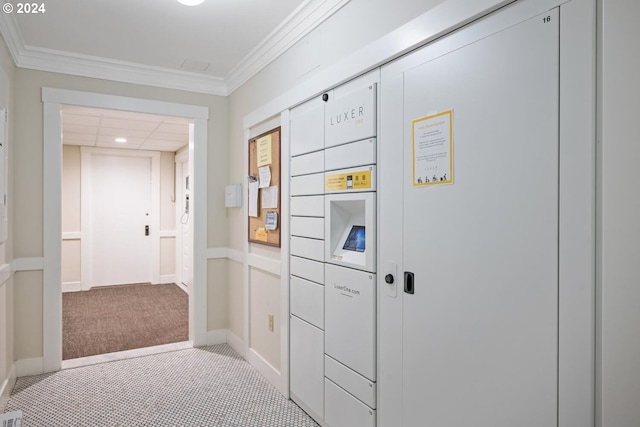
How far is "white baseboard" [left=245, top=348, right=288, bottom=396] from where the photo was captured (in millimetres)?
2826

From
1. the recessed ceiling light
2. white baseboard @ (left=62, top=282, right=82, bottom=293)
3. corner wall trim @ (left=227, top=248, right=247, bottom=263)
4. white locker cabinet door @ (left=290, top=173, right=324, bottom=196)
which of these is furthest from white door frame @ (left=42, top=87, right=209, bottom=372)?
white baseboard @ (left=62, top=282, right=82, bottom=293)

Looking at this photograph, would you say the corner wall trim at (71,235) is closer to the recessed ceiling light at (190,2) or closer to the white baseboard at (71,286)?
the white baseboard at (71,286)

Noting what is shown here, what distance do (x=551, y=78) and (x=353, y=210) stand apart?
1184 millimetres

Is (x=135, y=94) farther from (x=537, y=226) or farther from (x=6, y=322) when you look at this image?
(x=537, y=226)

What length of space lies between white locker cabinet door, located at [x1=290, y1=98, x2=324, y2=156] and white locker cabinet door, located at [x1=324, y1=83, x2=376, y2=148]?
7cm

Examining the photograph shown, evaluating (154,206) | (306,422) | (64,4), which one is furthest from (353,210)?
(154,206)

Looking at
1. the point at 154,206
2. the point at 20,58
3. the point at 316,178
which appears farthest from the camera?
the point at 154,206

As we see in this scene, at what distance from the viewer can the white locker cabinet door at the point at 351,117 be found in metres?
1.95

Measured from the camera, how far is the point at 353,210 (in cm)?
222

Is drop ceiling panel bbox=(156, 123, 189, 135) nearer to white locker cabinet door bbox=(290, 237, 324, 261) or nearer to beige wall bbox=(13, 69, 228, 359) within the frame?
beige wall bbox=(13, 69, 228, 359)

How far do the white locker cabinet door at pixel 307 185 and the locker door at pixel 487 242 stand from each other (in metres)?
0.69

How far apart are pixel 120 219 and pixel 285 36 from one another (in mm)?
5236

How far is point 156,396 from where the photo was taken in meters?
2.76

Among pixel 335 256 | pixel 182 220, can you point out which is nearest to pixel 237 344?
pixel 335 256
